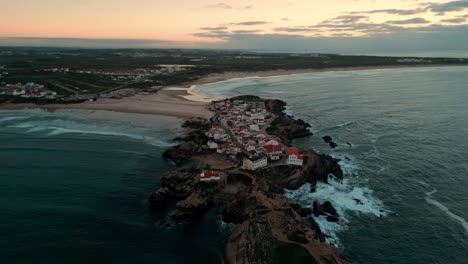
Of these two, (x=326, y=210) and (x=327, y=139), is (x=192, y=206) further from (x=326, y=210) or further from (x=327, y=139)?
(x=327, y=139)

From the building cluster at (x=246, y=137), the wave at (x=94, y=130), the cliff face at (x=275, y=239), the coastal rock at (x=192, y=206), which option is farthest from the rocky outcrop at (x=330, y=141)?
the coastal rock at (x=192, y=206)

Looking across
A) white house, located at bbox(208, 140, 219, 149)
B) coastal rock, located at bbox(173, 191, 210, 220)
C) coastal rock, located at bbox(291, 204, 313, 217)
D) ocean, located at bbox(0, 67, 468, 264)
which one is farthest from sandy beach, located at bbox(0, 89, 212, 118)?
coastal rock, located at bbox(291, 204, 313, 217)

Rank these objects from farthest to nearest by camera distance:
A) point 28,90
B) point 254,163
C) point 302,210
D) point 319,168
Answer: point 28,90 < point 319,168 < point 254,163 < point 302,210

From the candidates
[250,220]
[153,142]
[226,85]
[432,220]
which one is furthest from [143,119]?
[226,85]

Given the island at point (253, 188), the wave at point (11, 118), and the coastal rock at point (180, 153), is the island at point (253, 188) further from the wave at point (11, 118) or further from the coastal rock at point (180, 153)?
the wave at point (11, 118)

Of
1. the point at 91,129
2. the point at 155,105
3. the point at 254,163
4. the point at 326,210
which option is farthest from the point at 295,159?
the point at 155,105

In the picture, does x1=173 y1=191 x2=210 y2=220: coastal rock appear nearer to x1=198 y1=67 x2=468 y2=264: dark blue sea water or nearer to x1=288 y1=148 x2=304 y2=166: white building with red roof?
x1=198 y1=67 x2=468 y2=264: dark blue sea water
